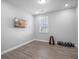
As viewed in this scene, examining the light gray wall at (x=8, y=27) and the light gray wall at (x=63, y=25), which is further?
the light gray wall at (x=63, y=25)

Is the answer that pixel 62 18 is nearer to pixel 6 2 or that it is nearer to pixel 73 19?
pixel 73 19

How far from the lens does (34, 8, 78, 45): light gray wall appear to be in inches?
169

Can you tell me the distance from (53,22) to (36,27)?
1810mm

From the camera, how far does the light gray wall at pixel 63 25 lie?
14.1ft

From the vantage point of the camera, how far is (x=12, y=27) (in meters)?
3.41

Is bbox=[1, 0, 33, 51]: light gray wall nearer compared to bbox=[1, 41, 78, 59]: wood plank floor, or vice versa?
bbox=[1, 41, 78, 59]: wood plank floor

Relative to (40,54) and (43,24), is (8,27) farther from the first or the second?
(43,24)

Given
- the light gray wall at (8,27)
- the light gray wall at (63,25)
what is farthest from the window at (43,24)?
the light gray wall at (8,27)

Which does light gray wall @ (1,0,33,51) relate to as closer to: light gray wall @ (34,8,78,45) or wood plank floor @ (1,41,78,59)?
wood plank floor @ (1,41,78,59)

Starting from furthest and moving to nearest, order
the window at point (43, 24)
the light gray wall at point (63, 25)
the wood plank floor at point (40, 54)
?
the window at point (43, 24) → the light gray wall at point (63, 25) → the wood plank floor at point (40, 54)

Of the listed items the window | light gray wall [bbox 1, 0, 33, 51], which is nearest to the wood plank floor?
light gray wall [bbox 1, 0, 33, 51]

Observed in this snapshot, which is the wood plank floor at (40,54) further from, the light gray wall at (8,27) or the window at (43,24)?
the window at (43,24)

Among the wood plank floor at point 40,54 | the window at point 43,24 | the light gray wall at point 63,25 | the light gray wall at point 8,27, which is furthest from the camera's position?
the window at point 43,24

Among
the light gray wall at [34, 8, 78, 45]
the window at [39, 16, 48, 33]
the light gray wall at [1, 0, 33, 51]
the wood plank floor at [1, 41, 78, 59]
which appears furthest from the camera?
the window at [39, 16, 48, 33]
